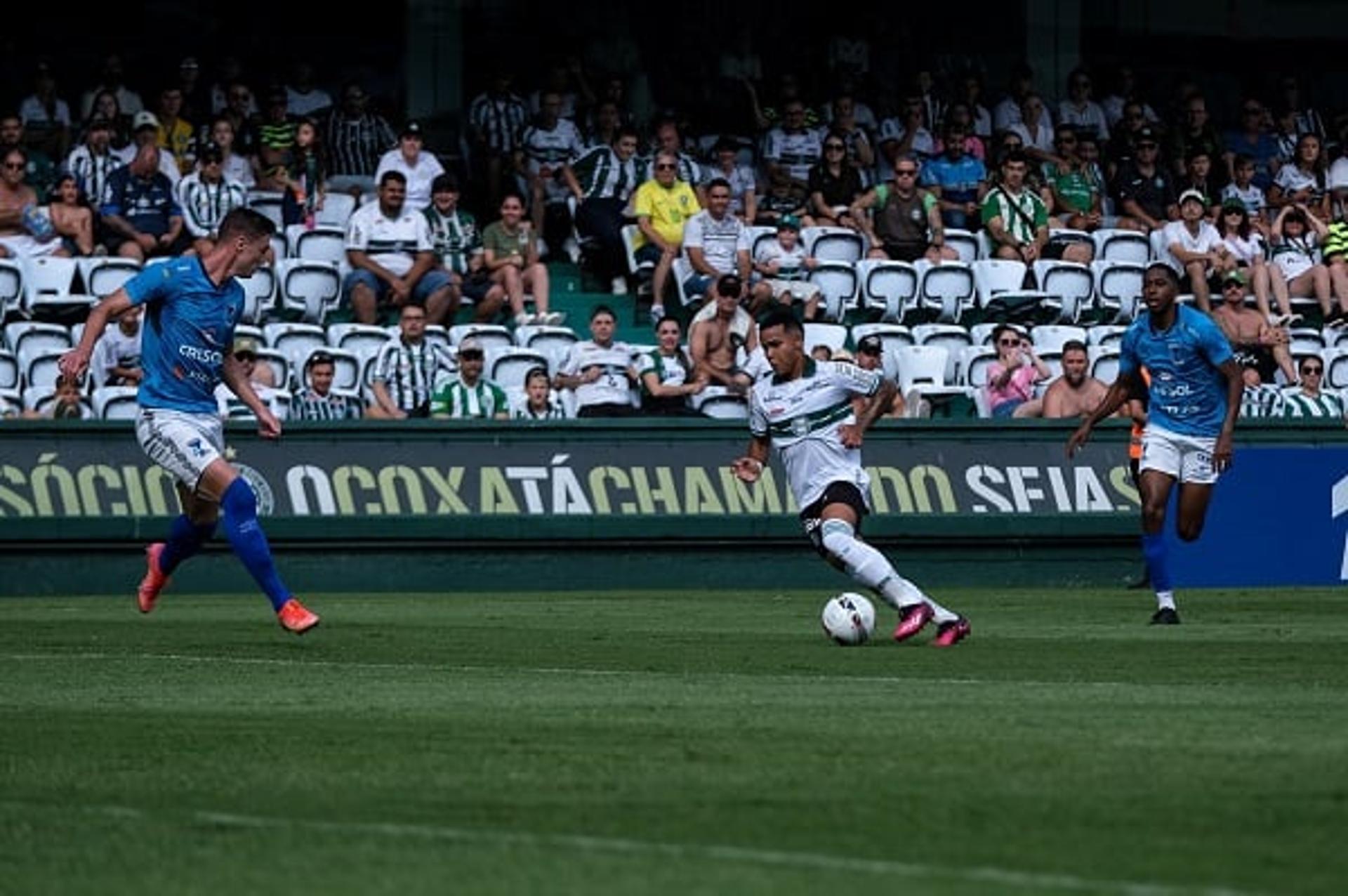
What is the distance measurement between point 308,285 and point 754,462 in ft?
36.8

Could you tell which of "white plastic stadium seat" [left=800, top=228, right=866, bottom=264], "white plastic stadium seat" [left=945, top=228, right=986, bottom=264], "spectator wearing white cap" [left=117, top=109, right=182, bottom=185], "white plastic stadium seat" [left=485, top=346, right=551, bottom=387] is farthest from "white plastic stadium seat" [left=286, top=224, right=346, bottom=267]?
"white plastic stadium seat" [left=945, top=228, right=986, bottom=264]

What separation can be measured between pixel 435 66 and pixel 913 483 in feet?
29.9

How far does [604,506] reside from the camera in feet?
78.4

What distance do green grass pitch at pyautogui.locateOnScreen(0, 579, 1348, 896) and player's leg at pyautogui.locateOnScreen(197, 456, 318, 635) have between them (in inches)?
10.9

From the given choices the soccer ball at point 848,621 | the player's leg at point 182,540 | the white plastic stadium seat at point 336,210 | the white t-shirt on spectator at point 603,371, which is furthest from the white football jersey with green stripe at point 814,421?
the white plastic stadium seat at point 336,210

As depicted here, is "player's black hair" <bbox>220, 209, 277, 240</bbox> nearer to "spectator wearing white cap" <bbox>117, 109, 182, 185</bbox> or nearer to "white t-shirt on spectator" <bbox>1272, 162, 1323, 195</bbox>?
"spectator wearing white cap" <bbox>117, 109, 182, 185</bbox>

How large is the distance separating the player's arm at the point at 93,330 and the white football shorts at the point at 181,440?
74 centimetres

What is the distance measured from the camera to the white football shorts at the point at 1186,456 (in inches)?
711

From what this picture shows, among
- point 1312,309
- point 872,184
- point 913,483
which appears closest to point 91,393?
point 913,483

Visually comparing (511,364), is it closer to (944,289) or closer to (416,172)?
(416,172)

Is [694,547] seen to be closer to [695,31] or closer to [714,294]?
[714,294]

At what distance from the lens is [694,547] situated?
79.1ft

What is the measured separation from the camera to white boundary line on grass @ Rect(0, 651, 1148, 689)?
1251 cm

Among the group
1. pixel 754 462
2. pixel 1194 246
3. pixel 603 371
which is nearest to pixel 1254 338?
pixel 1194 246
